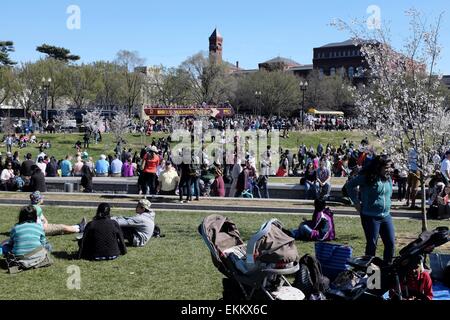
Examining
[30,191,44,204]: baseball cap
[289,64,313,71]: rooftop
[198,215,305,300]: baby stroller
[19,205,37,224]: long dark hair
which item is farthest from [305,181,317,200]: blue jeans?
[289,64,313,71]: rooftop

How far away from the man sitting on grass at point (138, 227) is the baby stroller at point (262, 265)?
13.0ft

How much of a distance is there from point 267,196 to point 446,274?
11.2 meters

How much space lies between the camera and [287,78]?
79.6 m

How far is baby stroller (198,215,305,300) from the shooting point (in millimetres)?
5777

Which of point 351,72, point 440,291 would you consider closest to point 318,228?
point 440,291

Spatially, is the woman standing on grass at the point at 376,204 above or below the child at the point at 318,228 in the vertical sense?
above

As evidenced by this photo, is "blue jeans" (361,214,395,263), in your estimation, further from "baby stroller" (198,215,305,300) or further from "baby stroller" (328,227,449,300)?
"baby stroller" (198,215,305,300)

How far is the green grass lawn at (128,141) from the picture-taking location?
40.7 m

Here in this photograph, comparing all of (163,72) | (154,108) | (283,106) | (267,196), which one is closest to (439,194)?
(267,196)

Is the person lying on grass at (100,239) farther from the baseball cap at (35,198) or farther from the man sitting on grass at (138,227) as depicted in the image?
the baseball cap at (35,198)

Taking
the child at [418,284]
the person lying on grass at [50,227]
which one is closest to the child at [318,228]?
the child at [418,284]

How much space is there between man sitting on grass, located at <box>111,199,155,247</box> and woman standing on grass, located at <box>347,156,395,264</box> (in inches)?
159
